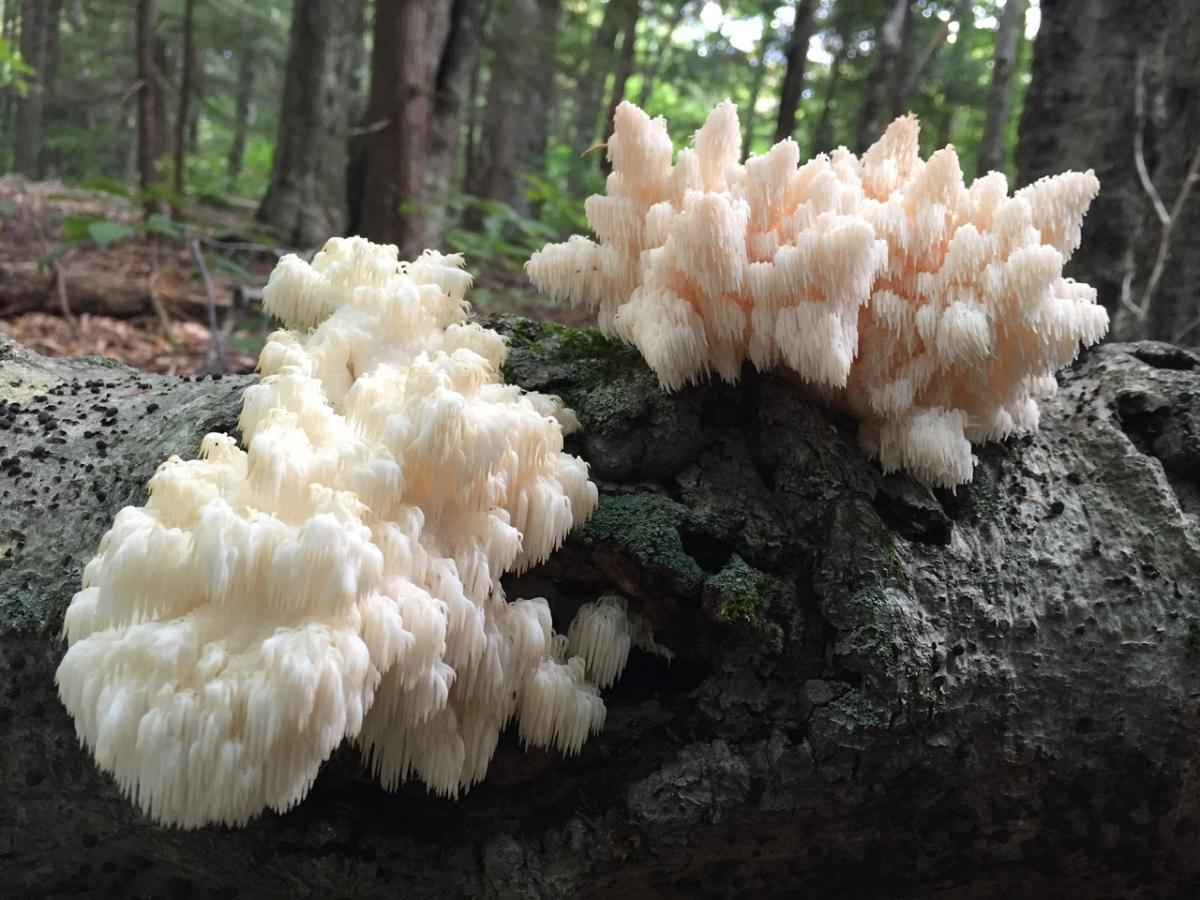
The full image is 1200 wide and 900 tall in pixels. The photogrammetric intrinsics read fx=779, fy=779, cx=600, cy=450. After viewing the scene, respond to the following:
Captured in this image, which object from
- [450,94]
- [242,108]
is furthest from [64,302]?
[242,108]

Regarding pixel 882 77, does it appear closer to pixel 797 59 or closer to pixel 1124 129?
pixel 797 59

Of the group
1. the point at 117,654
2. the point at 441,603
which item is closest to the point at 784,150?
the point at 441,603

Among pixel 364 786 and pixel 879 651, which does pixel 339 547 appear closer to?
pixel 364 786

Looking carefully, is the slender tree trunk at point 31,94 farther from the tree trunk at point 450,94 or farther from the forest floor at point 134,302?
the tree trunk at point 450,94

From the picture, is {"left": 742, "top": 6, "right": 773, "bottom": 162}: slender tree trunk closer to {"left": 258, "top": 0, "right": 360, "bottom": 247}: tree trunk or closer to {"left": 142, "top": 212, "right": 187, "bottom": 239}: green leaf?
{"left": 258, "top": 0, "right": 360, "bottom": 247}: tree trunk

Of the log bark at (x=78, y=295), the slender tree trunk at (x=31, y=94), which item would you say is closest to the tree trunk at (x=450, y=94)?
the log bark at (x=78, y=295)
